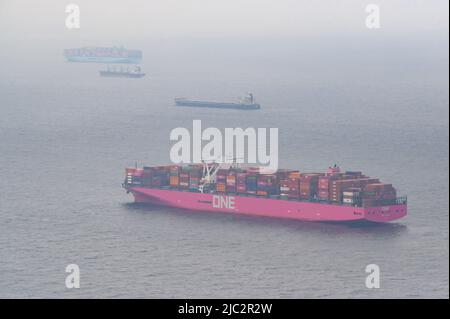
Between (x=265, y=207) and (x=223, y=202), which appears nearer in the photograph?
(x=265, y=207)

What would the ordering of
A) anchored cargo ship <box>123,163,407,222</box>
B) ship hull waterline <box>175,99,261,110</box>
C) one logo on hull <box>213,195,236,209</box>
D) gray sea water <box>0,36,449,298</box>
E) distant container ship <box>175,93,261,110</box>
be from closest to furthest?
1. gray sea water <box>0,36,449,298</box>
2. anchored cargo ship <box>123,163,407,222</box>
3. one logo on hull <box>213,195,236,209</box>
4. ship hull waterline <box>175,99,261,110</box>
5. distant container ship <box>175,93,261,110</box>

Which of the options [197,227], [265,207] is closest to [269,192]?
[265,207]

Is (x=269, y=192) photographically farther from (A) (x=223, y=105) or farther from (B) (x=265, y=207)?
(A) (x=223, y=105)

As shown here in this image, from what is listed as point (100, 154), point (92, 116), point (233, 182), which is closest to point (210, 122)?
point (92, 116)

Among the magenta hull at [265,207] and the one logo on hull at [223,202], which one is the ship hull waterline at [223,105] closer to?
the magenta hull at [265,207]

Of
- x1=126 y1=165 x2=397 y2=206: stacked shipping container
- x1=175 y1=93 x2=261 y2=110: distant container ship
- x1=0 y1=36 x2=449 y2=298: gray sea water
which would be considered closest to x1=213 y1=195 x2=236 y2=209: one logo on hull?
x1=126 y1=165 x2=397 y2=206: stacked shipping container

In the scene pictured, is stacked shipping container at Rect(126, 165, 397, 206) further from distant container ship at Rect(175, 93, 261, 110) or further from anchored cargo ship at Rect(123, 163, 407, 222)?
distant container ship at Rect(175, 93, 261, 110)

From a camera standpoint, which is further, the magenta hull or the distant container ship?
the distant container ship
